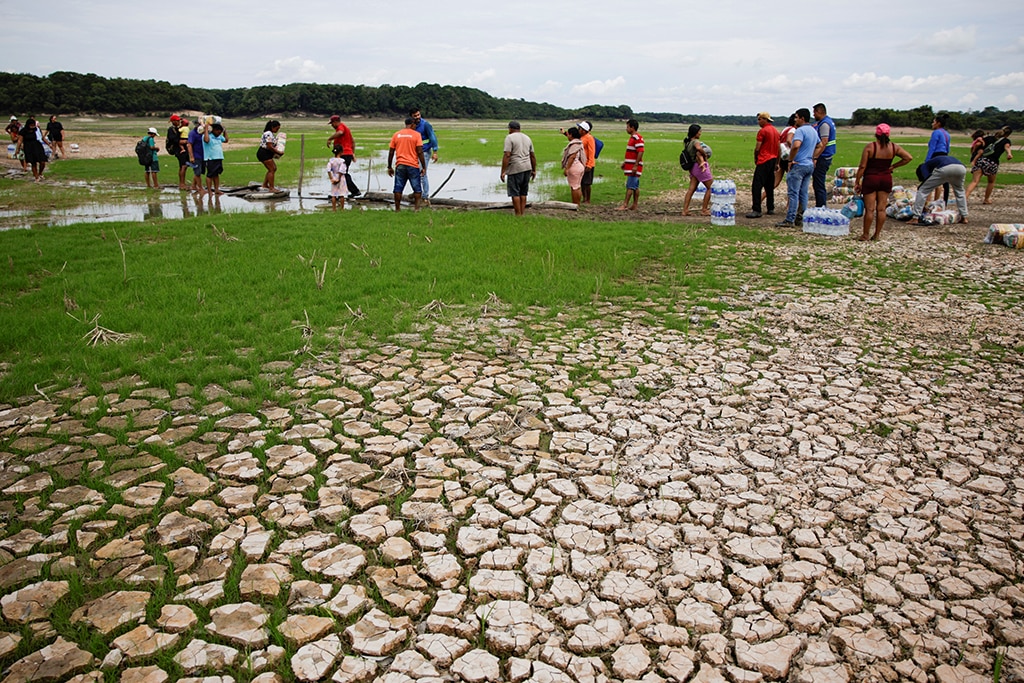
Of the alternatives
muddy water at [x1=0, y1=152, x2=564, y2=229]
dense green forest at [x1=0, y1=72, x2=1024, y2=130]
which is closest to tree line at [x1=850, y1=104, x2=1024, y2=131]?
dense green forest at [x1=0, y1=72, x2=1024, y2=130]

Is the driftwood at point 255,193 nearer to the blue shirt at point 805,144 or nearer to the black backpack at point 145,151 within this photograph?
the black backpack at point 145,151

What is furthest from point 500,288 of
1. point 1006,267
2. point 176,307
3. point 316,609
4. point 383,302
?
point 1006,267

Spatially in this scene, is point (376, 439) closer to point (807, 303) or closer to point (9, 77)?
point (807, 303)

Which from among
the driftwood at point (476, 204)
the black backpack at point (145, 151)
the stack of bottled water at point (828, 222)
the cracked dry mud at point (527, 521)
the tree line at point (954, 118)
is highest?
the tree line at point (954, 118)

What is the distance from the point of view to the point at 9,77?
66438 millimetres

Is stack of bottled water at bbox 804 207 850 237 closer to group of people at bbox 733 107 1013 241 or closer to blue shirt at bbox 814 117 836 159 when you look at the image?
group of people at bbox 733 107 1013 241

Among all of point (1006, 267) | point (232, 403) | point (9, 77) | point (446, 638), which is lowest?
point (446, 638)

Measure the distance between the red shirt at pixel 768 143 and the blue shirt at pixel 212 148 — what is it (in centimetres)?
1147

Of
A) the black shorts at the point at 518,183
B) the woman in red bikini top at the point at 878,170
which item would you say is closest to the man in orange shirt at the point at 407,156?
the black shorts at the point at 518,183

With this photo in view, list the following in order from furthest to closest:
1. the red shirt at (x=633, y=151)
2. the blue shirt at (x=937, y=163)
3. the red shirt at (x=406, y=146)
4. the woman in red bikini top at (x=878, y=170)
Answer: the red shirt at (x=633, y=151) < the red shirt at (x=406, y=146) < the blue shirt at (x=937, y=163) < the woman in red bikini top at (x=878, y=170)

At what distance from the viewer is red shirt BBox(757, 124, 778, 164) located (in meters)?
11.9

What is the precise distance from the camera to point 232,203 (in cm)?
1564

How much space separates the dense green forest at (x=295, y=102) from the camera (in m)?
64.1

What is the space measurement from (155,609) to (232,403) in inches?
83.4
